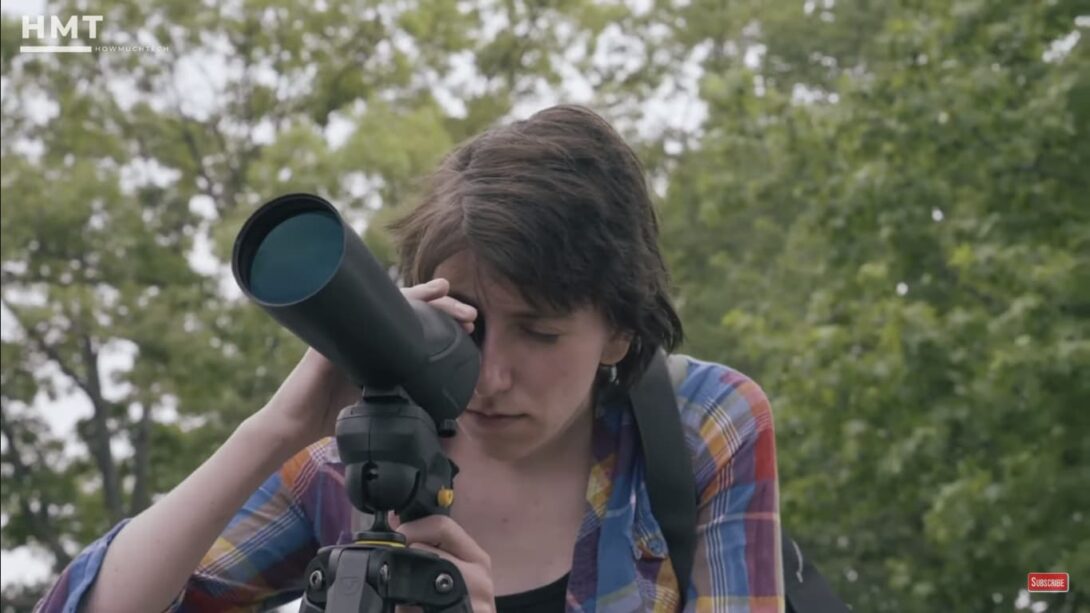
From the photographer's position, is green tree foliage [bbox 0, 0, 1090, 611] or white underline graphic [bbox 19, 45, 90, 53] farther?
white underline graphic [bbox 19, 45, 90, 53]

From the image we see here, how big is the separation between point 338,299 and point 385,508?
24 centimetres

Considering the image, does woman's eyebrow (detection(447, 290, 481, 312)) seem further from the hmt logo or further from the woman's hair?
the hmt logo

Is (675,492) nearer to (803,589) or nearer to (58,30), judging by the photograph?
(803,589)

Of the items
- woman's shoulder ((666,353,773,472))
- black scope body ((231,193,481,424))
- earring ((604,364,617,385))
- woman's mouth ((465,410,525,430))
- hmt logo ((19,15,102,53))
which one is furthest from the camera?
hmt logo ((19,15,102,53))

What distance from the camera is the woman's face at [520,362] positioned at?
7.11 feet

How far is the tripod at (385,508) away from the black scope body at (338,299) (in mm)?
33

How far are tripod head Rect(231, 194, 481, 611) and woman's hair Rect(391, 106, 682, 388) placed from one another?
0.29m

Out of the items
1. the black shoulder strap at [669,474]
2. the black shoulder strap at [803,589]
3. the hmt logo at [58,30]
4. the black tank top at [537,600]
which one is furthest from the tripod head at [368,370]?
the hmt logo at [58,30]

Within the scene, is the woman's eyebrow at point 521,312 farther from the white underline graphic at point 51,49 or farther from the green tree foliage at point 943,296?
the white underline graphic at point 51,49

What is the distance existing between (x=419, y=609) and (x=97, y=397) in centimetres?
1374

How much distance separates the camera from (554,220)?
7.29ft

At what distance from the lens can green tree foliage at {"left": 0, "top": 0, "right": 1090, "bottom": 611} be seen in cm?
1011


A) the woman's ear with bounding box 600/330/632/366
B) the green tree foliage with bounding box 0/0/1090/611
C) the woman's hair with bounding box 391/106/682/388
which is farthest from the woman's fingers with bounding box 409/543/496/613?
the green tree foliage with bounding box 0/0/1090/611

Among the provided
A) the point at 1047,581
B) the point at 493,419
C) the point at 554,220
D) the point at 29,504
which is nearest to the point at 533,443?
the point at 493,419
